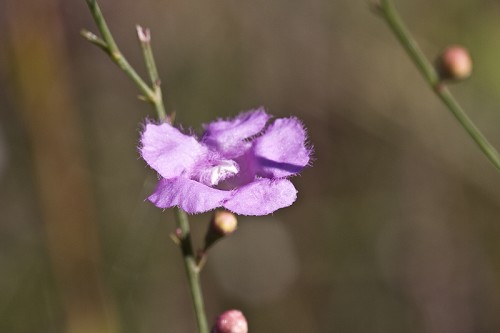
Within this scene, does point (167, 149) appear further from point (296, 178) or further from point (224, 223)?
point (296, 178)

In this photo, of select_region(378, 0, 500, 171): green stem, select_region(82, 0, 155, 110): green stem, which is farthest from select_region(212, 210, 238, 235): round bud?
select_region(378, 0, 500, 171): green stem

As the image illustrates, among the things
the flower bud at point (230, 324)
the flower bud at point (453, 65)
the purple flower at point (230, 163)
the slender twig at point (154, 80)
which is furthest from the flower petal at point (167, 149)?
the flower bud at point (453, 65)

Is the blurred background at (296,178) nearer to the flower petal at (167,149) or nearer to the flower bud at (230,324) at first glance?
the flower bud at (230,324)

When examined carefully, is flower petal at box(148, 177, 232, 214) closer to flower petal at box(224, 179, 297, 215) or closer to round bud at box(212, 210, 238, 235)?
flower petal at box(224, 179, 297, 215)

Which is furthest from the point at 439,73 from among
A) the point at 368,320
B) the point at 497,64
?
the point at 368,320

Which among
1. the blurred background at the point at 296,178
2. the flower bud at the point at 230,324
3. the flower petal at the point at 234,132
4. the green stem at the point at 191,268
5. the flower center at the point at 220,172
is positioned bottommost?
the flower bud at the point at 230,324

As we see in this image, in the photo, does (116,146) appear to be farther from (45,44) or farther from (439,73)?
(439,73)
